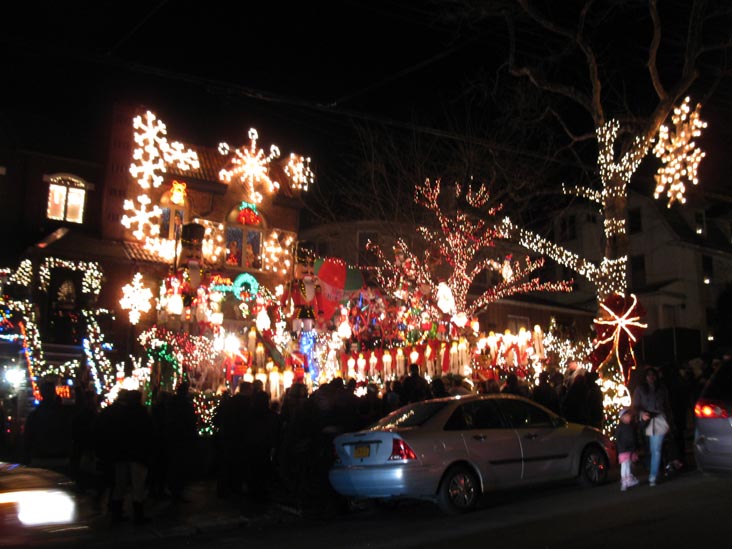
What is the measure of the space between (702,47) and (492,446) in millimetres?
11239

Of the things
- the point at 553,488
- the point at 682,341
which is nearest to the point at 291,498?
the point at 553,488

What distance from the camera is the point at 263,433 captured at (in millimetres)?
10773

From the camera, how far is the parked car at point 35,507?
29.0 feet

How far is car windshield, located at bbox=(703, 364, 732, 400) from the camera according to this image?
9.24 m

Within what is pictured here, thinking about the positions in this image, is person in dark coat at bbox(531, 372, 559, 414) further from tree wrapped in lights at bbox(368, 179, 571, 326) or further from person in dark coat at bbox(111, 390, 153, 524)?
tree wrapped in lights at bbox(368, 179, 571, 326)

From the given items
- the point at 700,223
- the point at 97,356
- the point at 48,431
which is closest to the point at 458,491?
the point at 48,431

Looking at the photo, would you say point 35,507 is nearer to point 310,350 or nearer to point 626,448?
point 626,448

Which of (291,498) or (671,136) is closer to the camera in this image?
(291,498)

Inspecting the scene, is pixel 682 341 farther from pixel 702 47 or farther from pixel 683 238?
pixel 702 47

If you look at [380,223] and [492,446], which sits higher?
[380,223]

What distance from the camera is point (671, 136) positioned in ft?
53.9

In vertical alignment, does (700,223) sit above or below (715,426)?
above

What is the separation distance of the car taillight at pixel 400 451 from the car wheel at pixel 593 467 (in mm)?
3043

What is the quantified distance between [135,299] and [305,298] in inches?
193
